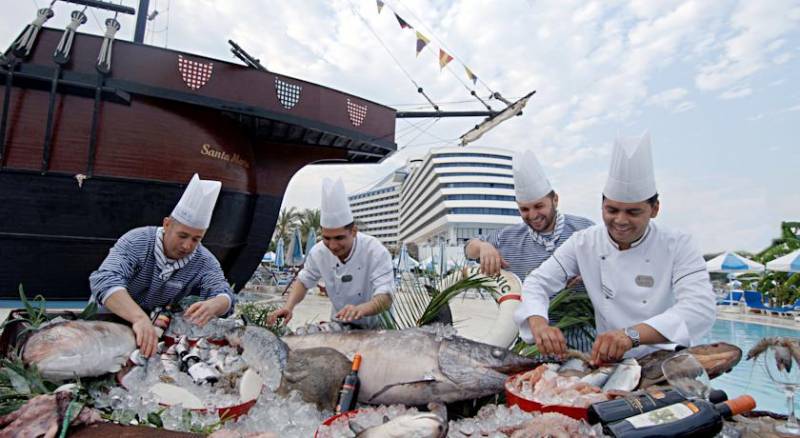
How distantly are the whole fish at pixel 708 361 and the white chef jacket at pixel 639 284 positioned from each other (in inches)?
5.6

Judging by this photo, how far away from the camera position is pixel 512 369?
126cm

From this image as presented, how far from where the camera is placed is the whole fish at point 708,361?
1.17m

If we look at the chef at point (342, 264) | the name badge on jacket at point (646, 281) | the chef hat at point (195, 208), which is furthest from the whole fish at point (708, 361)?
the chef hat at point (195, 208)

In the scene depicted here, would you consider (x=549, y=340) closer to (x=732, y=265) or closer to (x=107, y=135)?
(x=107, y=135)

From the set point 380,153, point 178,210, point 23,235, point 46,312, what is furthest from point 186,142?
point 46,312

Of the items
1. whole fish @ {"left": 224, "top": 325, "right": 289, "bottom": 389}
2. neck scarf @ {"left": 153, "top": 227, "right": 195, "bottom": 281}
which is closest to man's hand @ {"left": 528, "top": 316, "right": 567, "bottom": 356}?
whole fish @ {"left": 224, "top": 325, "right": 289, "bottom": 389}

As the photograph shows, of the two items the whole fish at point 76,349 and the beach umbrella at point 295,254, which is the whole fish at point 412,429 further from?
the beach umbrella at point 295,254

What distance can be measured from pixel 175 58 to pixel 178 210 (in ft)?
A: 25.8

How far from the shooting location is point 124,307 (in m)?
1.72

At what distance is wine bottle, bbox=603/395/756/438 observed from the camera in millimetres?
832

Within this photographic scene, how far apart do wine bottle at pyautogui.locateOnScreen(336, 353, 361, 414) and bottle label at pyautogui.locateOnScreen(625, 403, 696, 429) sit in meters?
0.71

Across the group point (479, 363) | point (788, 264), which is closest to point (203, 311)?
point (479, 363)

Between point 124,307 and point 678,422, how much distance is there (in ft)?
6.08

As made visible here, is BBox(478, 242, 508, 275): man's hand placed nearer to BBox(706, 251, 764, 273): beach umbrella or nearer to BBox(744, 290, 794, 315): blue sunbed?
BBox(744, 290, 794, 315): blue sunbed
